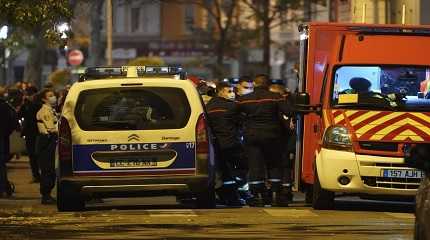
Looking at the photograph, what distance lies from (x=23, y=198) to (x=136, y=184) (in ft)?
16.3

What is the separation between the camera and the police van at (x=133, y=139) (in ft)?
54.2

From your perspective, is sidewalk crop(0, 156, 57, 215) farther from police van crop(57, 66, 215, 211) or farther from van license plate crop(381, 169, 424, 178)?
van license plate crop(381, 169, 424, 178)

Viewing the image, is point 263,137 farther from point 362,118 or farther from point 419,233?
point 419,233

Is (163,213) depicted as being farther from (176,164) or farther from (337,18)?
(337,18)

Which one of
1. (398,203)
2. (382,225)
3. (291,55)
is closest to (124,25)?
(291,55)

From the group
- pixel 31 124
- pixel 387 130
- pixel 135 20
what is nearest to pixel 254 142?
pixel 387 130

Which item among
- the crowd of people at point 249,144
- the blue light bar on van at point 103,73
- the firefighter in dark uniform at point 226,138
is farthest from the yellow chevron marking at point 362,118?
the blue light bar on van at point 103,73

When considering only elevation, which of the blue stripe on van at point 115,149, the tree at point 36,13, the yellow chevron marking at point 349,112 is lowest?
the blue stripe on van at point 115,149

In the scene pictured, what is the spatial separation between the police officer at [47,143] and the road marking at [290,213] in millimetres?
3786

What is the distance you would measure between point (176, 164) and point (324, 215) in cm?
180

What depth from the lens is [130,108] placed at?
1658 centimetres

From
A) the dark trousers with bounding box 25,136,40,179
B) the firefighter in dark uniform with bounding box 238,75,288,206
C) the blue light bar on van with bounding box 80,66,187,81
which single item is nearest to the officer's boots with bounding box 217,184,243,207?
the firefighter in dark uniform with bounding box 238,75,288,206

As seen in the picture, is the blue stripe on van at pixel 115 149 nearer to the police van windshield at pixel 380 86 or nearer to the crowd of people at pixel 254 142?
the police van windshield at pixel 380 86

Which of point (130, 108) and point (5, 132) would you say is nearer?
point (130, 108)
